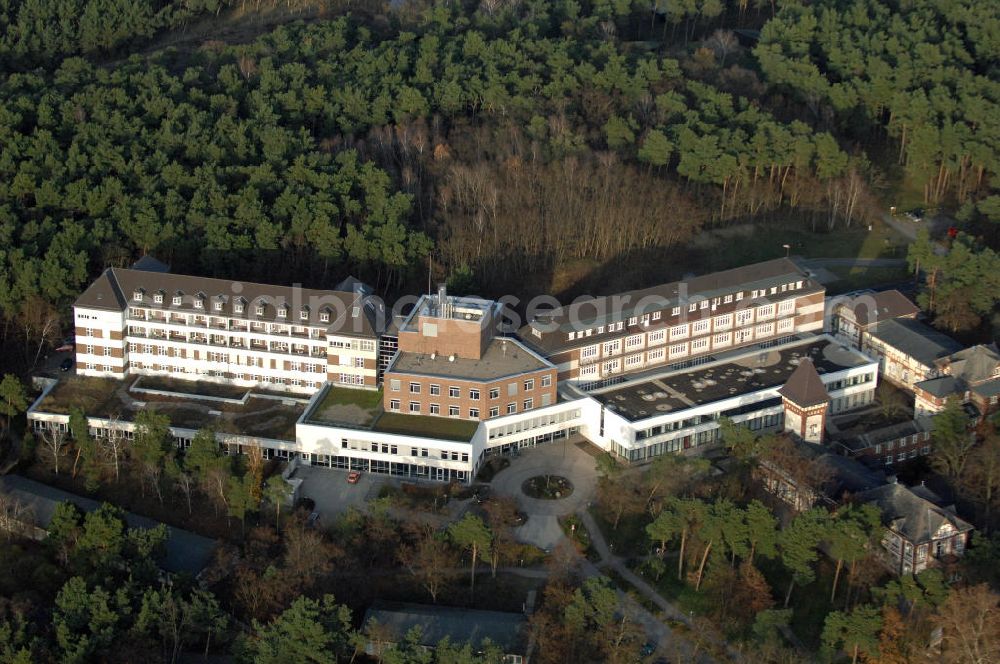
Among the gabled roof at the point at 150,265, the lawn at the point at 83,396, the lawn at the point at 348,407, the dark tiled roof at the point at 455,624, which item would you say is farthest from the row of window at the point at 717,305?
the lawn at the point at 83,396

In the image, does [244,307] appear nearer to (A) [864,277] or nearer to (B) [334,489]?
(B) [334,489]

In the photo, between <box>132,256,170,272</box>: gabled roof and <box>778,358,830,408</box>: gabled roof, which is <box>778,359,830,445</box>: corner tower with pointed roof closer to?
<box>778,358,830,408</box>: gabled roof

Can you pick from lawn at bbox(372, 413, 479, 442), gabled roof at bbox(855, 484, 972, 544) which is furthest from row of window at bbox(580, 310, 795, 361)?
gabled roof at bbox(855, 484, 972, 544)

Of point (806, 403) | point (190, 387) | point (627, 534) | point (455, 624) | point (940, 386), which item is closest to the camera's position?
point (455, 624)

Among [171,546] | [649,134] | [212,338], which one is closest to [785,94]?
[649,134]

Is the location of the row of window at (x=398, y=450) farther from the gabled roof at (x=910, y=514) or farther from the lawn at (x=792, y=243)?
the lawn at (x=792, y=243)

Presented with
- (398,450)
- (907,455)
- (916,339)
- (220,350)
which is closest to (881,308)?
(916,339)

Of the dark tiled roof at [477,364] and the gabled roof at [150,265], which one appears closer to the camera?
the dark tiled roof at [477,364]
